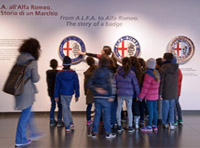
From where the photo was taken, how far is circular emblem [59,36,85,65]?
4.70m

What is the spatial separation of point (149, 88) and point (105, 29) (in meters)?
1.94

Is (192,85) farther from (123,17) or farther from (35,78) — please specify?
(35,78)

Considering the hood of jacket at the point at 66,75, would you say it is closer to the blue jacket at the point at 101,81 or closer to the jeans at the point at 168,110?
the blue jacket at the point at 101,81

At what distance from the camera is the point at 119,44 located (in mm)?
4738

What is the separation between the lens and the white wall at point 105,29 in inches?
183

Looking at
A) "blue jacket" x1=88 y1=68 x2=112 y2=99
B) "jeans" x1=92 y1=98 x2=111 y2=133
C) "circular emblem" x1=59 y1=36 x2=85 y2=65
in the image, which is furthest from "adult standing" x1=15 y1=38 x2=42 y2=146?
"circular emblem" x1=59 y1=36 x2=85 y2=65

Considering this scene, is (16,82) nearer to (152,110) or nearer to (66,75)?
(66,75)

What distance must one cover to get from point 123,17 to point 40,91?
8.38 ft

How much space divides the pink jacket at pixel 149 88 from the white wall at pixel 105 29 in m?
1.48

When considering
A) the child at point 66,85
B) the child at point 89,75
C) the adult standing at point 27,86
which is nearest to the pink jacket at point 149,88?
the child at point 89,75

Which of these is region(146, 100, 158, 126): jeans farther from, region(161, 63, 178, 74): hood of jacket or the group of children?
region(161, 63, 178, 74): hood of jacket

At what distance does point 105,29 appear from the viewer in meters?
4.75

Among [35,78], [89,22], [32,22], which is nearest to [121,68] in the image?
[35,78]

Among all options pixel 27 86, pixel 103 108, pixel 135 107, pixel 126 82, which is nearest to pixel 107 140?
pixel 103 108
